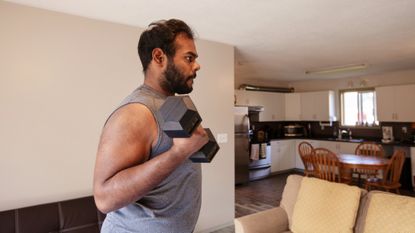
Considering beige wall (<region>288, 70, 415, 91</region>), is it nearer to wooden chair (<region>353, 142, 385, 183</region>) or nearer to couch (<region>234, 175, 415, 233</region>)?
wooden chair (<region>353, 142, 385, 183</region>)

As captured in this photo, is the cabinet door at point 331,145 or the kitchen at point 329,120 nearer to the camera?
the kitchen at point 329,120

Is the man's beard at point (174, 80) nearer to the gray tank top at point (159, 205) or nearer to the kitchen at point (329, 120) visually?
the gray tank top at point (159, 205)

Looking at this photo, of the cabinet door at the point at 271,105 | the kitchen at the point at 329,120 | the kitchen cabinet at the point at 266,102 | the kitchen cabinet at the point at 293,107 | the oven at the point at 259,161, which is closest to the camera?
the kitchen at the point at 329,120

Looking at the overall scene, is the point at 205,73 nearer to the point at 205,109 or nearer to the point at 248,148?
the point at 205,109

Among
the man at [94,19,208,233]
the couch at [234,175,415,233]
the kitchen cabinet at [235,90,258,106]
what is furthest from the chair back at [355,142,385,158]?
the man at [94,19,208,233]

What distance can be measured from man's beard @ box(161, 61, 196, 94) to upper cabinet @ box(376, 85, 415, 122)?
5919 millimetres

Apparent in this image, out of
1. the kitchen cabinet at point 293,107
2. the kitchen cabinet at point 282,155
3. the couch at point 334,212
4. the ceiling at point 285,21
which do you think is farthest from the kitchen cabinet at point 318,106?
the couch at point 334,212

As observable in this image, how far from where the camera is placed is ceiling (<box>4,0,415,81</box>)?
7.41ft

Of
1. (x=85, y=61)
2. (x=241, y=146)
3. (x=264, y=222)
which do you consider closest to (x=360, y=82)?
(x=241, y=146)

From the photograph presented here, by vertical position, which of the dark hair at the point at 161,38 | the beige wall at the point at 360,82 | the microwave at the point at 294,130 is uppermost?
the beige wall at the point at 360,82

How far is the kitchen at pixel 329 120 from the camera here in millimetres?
5422

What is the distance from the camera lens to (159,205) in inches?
30.3

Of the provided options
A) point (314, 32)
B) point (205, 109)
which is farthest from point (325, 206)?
point (314, 32)

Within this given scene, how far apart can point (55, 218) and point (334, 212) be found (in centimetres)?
205
